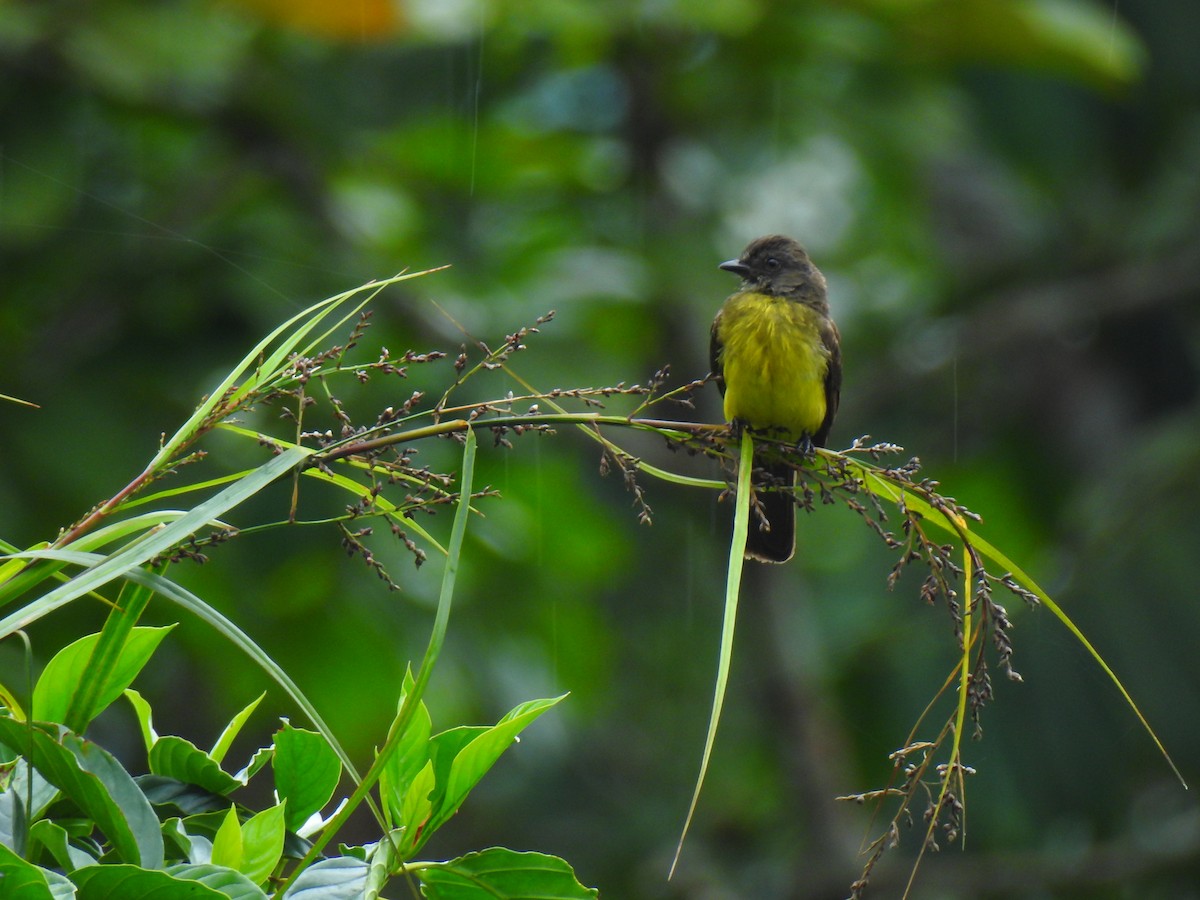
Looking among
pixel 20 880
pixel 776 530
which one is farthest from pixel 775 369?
pixel 20 880

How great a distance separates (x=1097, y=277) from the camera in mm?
9312

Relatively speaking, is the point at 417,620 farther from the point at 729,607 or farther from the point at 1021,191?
the point at 1021,191

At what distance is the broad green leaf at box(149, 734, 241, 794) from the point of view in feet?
4.75

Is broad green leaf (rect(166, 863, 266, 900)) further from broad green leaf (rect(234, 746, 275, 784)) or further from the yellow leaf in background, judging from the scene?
the yellow leaf in background

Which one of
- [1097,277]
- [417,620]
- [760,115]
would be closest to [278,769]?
[417,620]

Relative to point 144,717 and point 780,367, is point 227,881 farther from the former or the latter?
point 780,367

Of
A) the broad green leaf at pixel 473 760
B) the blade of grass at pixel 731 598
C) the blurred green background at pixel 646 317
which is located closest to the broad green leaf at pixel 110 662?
the broad green leaf at pixel 473 760

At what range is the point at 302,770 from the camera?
4.83 feet

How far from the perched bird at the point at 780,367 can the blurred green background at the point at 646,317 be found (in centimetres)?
100

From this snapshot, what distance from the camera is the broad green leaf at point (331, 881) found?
132 centimetres

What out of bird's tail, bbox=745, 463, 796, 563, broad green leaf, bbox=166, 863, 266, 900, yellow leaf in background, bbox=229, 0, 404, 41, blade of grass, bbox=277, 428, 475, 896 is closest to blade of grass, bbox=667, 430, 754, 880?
blade of grass, bbox=277, 428, 475, 896

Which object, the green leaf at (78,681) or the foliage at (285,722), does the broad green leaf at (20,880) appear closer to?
the foliage at (285,722)

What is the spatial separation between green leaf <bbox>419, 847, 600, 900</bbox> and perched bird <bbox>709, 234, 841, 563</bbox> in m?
2.31

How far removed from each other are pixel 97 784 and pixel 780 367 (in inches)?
113
